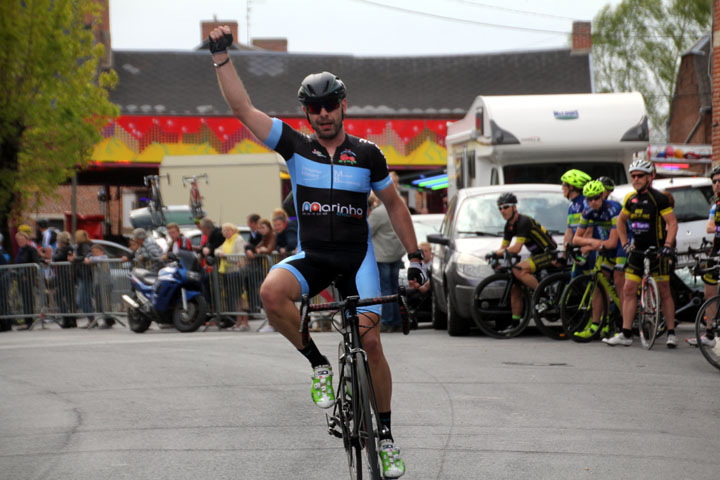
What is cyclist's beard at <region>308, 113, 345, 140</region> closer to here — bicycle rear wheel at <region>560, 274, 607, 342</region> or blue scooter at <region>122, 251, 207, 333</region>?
bicycle rear wheel at <region>560, 274, 607, 342</region>

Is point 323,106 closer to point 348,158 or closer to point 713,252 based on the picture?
point 348,158

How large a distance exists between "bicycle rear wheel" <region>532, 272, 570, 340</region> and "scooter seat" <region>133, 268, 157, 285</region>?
705 centimetres

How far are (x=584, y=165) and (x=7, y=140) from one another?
45.0 ft

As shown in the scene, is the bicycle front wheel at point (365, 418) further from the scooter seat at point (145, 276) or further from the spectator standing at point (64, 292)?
the spectator standing at point (64, 292)

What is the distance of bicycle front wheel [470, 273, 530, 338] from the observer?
46.5ft

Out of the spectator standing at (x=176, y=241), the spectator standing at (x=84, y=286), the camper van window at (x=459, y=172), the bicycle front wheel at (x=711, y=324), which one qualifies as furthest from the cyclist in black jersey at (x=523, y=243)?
the spectator standing at (x=84, y=286)

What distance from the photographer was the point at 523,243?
14.1 meters

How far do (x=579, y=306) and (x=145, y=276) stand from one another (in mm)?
7884

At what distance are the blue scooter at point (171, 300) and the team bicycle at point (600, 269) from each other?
16.0 feet

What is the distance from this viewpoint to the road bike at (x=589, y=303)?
13383mm

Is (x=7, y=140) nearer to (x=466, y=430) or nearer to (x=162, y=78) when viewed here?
(x=466, y=430)

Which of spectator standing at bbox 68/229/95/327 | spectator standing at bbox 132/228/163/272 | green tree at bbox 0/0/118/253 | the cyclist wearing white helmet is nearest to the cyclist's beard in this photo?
the cyclist wearing white helmet

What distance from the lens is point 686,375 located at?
10633mm

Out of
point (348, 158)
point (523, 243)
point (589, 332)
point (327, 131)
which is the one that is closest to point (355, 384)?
point (348, 158)
